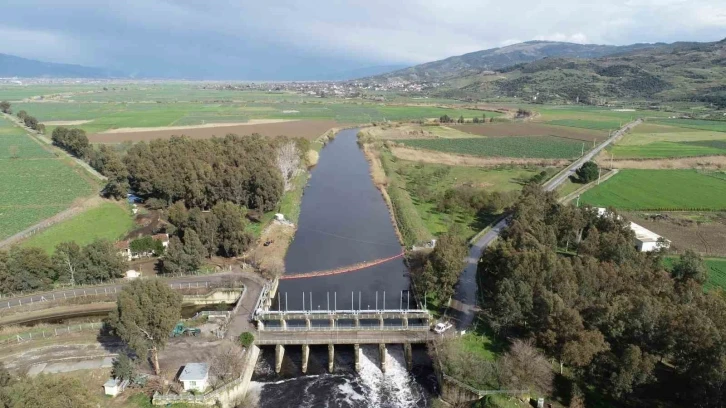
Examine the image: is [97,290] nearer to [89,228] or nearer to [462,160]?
[89,228]

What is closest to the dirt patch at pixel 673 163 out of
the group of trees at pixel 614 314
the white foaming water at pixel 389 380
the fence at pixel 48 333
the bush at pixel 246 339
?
the group of trees at pixel 614 314

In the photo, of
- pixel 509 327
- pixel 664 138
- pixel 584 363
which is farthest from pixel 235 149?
pixel 664 138

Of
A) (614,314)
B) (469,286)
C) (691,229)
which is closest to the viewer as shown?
(614,314)

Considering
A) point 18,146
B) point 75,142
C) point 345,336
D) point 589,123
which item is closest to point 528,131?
point 589,123

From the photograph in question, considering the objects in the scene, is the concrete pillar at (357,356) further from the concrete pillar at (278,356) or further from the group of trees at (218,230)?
the group of trees at (218,230)

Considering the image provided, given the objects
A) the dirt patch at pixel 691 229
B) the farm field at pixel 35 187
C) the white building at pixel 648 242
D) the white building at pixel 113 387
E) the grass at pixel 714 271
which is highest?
the farm field at pixel 35 187

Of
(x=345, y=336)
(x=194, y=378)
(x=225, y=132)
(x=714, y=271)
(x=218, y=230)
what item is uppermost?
(x=225, y=132)
